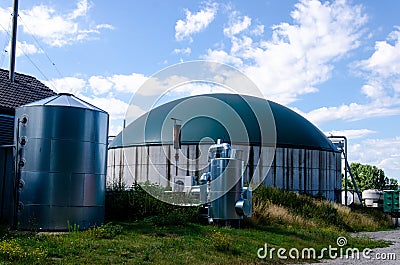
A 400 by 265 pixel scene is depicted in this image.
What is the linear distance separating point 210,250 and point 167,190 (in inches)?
386

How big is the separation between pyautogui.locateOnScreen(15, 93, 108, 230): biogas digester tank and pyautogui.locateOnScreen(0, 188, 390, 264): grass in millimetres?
1014

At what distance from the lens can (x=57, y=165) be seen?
18.5 metres

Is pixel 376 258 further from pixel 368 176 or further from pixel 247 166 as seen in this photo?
pixel 368 176

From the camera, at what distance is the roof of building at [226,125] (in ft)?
124

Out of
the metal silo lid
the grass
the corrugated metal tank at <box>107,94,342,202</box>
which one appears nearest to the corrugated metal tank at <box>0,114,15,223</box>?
the metal silo lid

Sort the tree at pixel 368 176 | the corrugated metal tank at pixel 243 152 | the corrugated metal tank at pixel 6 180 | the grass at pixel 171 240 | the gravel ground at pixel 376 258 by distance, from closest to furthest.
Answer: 1. the grass at pixel 171 240
2. the gravel ground at pixel 376 258
3. the corrugated metal tank at pixel 6 180
4. the corrugated metal tank at pixel 243 152
5. the tree at pixel 368 176

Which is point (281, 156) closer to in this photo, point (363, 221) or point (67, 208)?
point (363, 221)

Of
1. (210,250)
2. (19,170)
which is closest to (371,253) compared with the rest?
(210,250)

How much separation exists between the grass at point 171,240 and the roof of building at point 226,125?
34.3 ft

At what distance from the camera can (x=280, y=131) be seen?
39781 millimetres

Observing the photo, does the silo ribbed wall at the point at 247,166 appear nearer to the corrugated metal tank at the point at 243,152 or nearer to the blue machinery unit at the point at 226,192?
the corrugated metal tank at the point at 243,152

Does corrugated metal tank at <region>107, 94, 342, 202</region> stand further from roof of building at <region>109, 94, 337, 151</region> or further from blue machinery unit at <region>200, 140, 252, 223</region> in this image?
blue machinery unit at <region>200, 140, 252, 223</region>

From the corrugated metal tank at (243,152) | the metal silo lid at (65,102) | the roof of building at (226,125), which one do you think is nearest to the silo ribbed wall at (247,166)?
the corrugated metal tank at (243,152)

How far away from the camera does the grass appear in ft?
43.7
